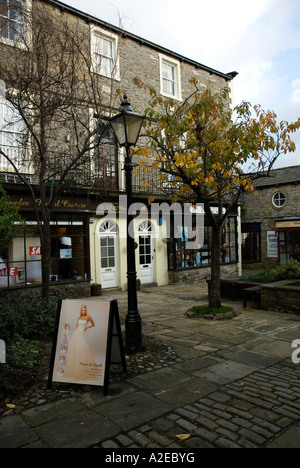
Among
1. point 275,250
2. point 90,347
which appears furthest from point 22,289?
point 275,250

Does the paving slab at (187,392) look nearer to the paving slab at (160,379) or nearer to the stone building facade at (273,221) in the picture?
the paving slab at (160,379)

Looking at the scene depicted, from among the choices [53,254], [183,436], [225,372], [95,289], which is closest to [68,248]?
[53,254]

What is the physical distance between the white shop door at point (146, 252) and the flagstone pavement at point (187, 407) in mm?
7823

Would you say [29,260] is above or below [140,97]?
below

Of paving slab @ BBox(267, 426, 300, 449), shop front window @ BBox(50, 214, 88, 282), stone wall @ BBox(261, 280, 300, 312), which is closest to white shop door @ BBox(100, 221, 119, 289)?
shop front window @ BBox(50, 214, 88, 282)

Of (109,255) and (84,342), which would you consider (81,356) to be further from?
(109,255)

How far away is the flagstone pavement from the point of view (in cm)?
304

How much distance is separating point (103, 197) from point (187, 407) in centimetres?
931

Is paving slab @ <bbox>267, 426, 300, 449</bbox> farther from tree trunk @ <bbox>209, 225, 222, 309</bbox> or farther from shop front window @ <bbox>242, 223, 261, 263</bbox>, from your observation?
shop front window @ <bbox>242, 223, 261, 263</bbox>

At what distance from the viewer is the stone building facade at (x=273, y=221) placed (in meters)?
20.0

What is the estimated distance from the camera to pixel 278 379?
4383mm

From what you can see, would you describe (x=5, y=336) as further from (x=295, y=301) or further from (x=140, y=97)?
(x=140, y=97)

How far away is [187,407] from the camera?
3633 mm

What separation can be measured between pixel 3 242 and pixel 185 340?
152 inches
